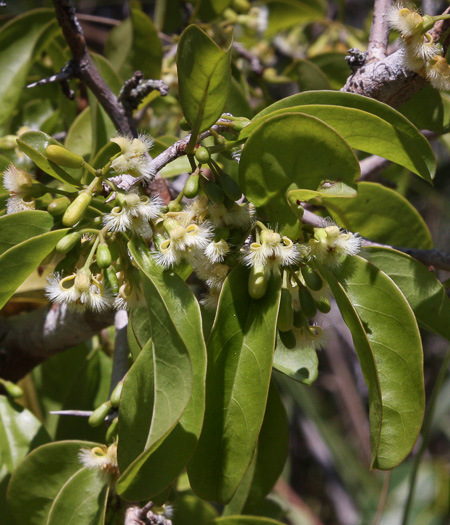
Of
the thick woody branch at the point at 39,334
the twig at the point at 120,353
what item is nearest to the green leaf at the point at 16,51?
the thick woody branch at the point at 39,334

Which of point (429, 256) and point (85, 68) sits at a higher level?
point (85, 68)

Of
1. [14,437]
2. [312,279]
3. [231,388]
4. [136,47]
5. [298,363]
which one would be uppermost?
[136,47]

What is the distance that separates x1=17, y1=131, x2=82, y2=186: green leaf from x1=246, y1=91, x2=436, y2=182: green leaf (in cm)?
31

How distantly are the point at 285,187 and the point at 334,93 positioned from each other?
0.18 m

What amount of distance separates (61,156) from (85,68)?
56cm

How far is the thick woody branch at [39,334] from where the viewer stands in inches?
59.1

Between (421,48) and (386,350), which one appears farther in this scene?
(421,48)

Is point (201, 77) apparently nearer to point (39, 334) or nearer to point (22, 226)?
point (22, 226)

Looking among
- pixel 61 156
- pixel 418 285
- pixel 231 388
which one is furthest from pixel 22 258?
pixel 418 285

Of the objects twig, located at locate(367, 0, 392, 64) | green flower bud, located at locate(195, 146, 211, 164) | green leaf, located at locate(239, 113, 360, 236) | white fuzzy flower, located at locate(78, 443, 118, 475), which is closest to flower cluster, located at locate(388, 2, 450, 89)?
twig, located at locate(367, 0, 392, 64)

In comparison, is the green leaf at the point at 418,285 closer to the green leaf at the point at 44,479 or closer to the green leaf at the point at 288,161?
the green leaf at the point at 288,161

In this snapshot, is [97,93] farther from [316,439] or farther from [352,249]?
[316,439]

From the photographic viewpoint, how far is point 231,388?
886 millimetres

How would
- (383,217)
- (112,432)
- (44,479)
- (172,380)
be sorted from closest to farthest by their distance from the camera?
1. (172,380)
2. (112,432)
3. (44,479)
4. (383,217)
